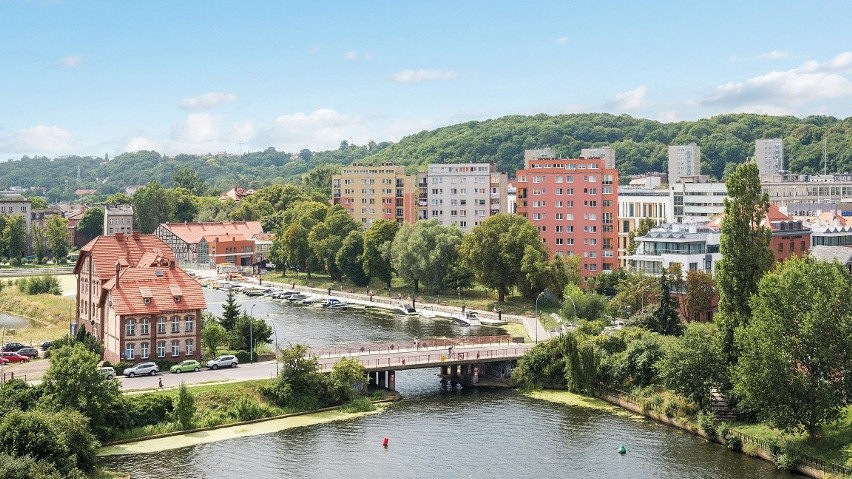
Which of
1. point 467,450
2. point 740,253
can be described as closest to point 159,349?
point 467,450

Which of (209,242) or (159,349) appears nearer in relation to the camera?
(159,349)

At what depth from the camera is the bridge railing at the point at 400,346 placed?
65.4 m

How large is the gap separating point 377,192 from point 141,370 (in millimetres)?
91161

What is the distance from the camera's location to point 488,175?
132750mm

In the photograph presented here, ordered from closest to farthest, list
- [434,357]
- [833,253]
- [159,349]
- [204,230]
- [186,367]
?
[186,367] → [159,349] → [434,357] → [833,253] → [204,230]

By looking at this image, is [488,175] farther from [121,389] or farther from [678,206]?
[121,389]

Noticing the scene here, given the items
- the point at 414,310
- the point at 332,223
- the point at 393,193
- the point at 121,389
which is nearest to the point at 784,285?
the point at 121,389

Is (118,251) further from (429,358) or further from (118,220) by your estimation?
(118,220)

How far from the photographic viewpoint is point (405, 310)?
321 ft

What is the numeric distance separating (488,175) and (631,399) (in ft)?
253

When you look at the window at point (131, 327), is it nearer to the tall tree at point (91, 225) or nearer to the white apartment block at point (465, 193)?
the white apartment block at point (465, 193)

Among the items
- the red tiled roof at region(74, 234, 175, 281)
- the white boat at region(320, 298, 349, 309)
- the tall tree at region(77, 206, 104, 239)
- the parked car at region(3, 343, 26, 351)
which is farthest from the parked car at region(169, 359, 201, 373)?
the tall tree at region(77, 206, 104, 239)

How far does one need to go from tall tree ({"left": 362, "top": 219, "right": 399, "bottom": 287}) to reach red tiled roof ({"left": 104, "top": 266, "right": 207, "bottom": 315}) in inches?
1845

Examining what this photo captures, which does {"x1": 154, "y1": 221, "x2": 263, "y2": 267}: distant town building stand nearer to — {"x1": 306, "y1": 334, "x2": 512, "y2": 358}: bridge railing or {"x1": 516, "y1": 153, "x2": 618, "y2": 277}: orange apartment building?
{"x1": 516, "y1": 153, "x2": 618, "y2": 277}: orange apartment building
